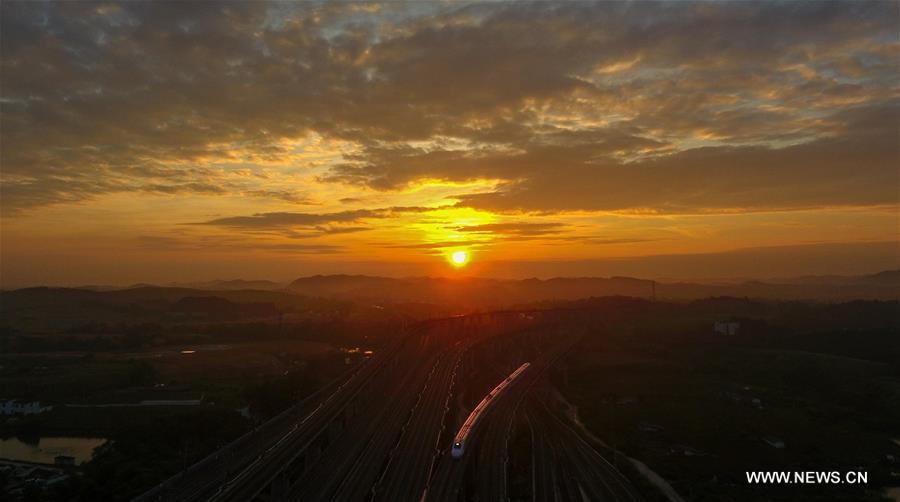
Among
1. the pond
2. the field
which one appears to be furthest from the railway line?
the pond

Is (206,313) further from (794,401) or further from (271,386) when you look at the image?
(794,401)

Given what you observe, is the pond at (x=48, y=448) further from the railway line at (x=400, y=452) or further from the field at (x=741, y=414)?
the field at (x=741, y=414)

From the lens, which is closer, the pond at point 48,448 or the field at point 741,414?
the field at point 741,414

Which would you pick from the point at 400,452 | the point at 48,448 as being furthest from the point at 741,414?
the point at 48,448

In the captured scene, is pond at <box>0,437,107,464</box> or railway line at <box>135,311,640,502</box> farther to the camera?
pond at <box>0,437,107,464</box>

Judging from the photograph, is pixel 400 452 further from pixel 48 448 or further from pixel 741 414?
pixel 741 414

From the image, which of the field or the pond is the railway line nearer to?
the field

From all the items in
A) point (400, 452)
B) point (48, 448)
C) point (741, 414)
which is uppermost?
point (400, 452)

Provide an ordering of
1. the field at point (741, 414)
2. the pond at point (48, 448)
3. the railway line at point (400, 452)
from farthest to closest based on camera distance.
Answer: the pond at point (48, 448)
the field at point (741, 414)
the railway line at point (400, 452)

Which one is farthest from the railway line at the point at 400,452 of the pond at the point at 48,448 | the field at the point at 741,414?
the pond at the point at 48,448
